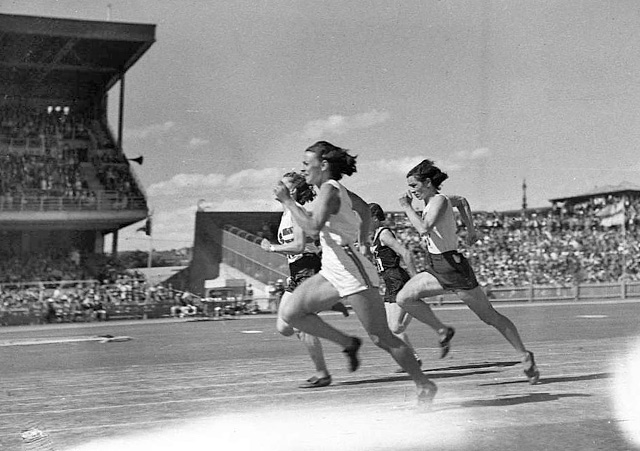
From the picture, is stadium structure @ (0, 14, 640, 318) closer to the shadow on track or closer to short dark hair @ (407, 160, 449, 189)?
the shadow on track

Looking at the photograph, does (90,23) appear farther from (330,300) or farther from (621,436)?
(621,436)

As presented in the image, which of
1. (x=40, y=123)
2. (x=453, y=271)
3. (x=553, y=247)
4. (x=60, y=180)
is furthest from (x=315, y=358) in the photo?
(x=60, y=180)

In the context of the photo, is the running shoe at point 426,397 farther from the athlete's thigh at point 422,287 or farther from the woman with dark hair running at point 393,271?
the woman with dark hair running at point 393,271

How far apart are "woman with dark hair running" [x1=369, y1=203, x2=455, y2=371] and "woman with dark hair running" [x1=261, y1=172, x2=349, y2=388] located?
2.32 feet

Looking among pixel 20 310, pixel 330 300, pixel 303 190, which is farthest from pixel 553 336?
pixel 20 310

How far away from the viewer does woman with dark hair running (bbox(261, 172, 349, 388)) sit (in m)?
6.23

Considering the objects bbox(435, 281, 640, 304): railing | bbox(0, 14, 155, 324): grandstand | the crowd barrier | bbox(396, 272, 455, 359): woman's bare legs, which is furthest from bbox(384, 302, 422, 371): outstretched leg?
bbox(435, 281, 640, 304): railing

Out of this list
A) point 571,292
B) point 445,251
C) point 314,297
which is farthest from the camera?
point 571,292

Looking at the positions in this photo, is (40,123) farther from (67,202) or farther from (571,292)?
(571,292)

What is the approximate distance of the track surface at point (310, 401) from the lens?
4.48m

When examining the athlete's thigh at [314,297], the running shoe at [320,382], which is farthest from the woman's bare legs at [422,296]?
the athlete's thigh at [314,297]

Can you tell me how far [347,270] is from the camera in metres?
5.14

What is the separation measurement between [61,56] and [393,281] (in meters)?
16.2

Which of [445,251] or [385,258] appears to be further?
[385,258]
